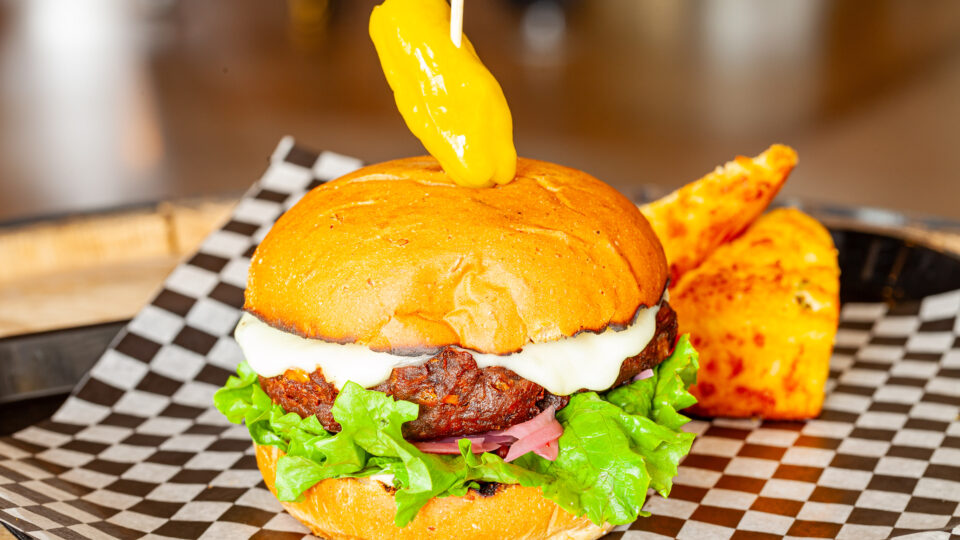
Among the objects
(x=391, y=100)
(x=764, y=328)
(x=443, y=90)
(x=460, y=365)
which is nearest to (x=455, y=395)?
(x=460, y=365)

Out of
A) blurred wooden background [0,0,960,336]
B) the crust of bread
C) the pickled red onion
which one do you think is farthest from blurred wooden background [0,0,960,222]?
the pickled red onion

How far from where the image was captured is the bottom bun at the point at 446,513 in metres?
1.73

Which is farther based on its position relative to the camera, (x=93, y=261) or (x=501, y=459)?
(x=93, y=261)

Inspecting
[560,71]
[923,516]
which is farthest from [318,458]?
[560,71]

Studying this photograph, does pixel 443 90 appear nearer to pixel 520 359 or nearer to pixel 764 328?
pixel 520 359

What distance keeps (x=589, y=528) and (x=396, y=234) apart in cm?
65

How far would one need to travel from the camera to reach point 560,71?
9.67 meters

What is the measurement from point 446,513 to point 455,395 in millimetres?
210

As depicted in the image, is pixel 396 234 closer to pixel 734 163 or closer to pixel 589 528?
pixel 589 528

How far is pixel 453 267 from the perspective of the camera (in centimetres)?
172

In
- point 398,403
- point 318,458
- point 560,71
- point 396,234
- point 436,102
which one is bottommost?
point 560,71

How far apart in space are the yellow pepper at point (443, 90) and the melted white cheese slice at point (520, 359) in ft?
1.16

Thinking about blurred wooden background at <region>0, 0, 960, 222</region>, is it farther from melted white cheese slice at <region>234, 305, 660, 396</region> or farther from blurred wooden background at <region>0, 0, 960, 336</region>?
melted white cheese slice at <region>234, 305, 660, 396</region>

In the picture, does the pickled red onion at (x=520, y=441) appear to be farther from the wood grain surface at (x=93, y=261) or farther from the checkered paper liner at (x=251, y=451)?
the wood grain surface at (x=93, y=261)
